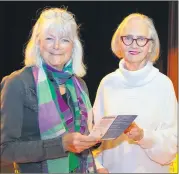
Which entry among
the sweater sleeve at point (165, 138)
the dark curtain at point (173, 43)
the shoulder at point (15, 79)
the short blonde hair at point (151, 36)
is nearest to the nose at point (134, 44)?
the short blonde hair at point (151, 36)

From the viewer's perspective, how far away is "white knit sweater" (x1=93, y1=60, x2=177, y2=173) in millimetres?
1893

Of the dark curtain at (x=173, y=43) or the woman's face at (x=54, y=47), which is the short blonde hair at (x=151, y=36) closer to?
the woman's face at (x=54, y=47)

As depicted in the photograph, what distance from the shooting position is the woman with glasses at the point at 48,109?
1.42m

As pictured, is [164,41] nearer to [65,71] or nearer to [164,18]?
[164,18]

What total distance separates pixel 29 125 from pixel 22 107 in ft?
0.27

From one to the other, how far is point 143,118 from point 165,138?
0.49 ft

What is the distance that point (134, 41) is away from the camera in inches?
77.2

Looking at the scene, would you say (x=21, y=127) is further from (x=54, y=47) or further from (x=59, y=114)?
(x=54, y=47)

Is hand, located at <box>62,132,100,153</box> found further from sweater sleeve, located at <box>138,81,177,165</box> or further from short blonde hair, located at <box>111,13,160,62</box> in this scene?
short blonde hair, located at <box>111,13,160,62</box>

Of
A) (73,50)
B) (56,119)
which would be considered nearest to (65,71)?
(73,50)

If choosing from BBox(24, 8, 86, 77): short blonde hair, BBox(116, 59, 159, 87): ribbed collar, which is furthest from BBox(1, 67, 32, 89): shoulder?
BBox(116, 59, 159, 87): ribbed collar

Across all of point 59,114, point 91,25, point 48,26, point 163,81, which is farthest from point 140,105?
point 91,25

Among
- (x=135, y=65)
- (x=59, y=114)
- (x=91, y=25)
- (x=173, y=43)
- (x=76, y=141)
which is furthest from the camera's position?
(x=91, y=25)

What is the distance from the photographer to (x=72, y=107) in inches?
62.6
